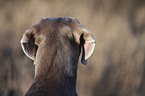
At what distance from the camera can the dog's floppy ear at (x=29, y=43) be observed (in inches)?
78.7

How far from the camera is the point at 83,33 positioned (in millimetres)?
1999

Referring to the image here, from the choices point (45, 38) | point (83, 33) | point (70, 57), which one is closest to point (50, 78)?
point (70, 57)

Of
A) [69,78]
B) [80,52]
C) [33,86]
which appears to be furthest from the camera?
[80,52]

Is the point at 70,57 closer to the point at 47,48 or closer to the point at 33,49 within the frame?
the point at 47,48

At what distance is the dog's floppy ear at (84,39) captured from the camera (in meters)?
1.97

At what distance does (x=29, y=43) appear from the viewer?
6.69ft

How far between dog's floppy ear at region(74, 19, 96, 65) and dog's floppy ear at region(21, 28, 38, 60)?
450 mm

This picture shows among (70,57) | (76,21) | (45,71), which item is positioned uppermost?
(76,21)

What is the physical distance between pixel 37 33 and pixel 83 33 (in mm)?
473

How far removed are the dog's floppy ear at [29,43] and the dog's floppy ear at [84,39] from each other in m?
0.45

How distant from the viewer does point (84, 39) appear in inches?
80.6

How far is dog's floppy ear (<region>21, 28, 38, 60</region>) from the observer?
2000 millimetres

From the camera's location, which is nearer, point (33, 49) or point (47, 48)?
point (47, 48)

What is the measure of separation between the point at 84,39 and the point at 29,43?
579 mm
